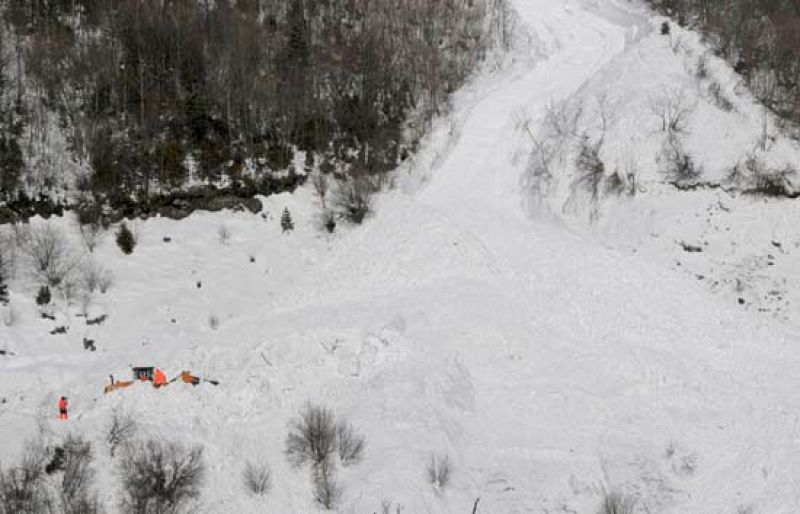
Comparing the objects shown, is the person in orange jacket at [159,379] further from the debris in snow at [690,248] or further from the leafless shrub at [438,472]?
the debris in snow at [690,248]

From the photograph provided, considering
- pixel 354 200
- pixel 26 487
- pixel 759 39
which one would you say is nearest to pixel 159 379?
pixel 26 487

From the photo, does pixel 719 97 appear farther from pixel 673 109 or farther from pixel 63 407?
pixel 63 407

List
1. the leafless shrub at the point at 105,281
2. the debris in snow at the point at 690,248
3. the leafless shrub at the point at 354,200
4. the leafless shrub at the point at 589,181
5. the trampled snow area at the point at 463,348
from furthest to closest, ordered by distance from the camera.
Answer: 1. the leafless shrub at the point at 354,200
2. the leafless shrub at the point at 589,181
3. the debris in snow at the point at 690,248
4. the leafless shrub at the point at 105,281
5. the trampled snow area at the point at 463,348

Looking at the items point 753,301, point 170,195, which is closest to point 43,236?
point 170,195

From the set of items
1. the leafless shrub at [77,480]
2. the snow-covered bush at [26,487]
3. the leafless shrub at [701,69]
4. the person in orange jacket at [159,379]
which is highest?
the leafless shrub at [701,69]

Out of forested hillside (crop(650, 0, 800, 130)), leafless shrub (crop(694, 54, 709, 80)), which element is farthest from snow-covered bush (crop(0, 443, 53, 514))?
leafless shrub (crop(694, 54, 709, 80))

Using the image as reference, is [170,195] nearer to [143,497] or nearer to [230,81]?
[230,81]

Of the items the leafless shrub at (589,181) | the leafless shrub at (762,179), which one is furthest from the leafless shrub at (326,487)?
the leafless shrub at (762,179)
